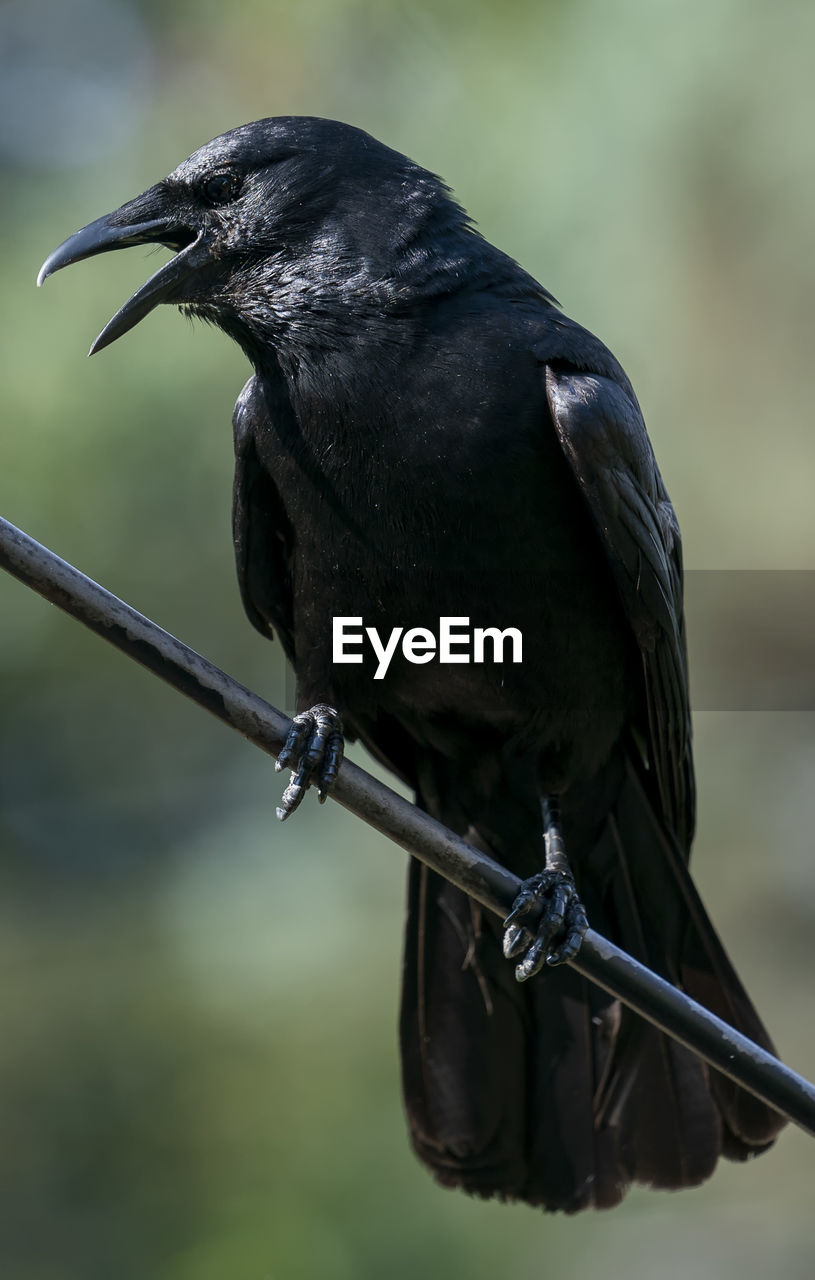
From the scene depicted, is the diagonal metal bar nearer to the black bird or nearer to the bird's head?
the black bird

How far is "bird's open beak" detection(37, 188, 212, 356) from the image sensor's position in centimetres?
345

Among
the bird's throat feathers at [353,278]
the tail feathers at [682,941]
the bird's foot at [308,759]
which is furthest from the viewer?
the tail feathers at [682,941]

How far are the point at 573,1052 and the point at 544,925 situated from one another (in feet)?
2.40

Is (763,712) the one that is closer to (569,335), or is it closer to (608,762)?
(608,762)

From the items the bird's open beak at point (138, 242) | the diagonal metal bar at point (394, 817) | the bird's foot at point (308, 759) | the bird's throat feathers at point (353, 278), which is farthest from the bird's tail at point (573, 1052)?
the bird's open beak at point (138, 242)

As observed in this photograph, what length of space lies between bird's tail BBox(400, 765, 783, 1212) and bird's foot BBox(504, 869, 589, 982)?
523 millimetres

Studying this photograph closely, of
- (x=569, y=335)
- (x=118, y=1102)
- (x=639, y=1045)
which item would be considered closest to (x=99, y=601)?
(x=569, y=335)

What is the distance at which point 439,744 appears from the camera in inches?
145

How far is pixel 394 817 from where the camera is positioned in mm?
2514

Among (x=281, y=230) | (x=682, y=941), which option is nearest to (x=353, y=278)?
(x=281, y=230)

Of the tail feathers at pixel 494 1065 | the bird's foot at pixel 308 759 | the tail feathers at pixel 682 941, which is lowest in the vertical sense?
the tail feathers at pixel 494 1065

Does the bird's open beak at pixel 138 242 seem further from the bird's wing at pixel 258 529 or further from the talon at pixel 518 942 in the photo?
the talon at pixel 518 942

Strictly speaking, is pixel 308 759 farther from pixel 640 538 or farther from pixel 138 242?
pixel 138 242

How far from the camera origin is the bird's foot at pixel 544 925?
125 inches
